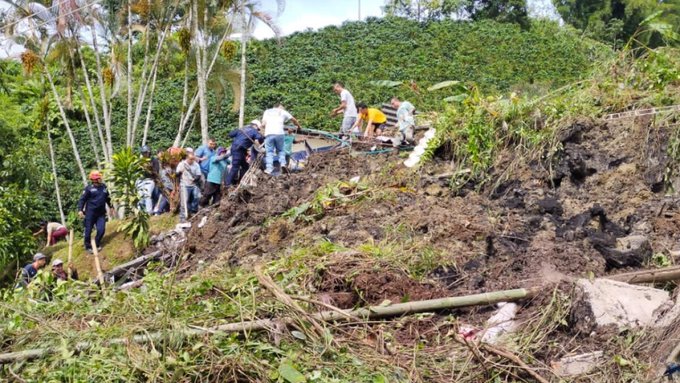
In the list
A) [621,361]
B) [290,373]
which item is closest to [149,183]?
[290,373]

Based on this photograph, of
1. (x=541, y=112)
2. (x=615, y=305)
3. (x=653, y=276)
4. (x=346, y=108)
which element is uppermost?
(x=541, y=112)

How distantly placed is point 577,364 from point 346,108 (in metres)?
9.34

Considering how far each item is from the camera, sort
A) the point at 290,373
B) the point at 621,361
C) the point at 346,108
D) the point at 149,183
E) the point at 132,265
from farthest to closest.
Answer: the point at 346,108, the point at 149,183, the point at 132,265, the point at 621,361, the point at 290,373

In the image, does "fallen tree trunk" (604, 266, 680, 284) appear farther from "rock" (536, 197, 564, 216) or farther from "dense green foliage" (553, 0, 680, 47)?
"dense green foliage" (553, 0, 680, 47)

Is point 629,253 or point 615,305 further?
point 629,253

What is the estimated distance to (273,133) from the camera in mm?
13375

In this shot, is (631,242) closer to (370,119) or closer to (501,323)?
(501,323)

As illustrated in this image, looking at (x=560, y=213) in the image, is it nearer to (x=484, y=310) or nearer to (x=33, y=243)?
(x=484, y=310)

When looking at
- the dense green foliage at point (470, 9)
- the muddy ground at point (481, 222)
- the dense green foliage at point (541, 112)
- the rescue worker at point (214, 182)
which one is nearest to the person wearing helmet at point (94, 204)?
the rescue worker at point (214, 182)

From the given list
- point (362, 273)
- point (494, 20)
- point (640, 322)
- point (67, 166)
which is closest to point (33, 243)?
point (362, 273)

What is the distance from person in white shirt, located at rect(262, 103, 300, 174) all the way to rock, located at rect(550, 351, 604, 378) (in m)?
7.60

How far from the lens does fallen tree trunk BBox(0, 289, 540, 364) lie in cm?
646

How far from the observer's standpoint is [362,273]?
7.62 meters

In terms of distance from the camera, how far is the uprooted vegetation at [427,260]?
251 inches
